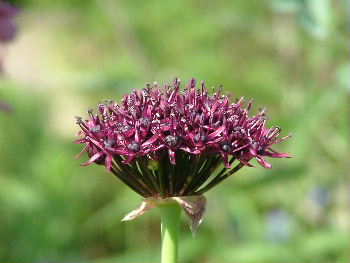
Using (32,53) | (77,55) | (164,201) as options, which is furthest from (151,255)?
(32,53)

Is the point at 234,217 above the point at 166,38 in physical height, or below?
below

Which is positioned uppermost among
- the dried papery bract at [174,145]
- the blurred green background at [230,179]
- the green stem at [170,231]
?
the blurred green background at [230,179]

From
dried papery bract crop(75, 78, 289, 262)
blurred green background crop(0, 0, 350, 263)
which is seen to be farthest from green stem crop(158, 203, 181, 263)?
blurred green background crop(0, 0, 350, 263)

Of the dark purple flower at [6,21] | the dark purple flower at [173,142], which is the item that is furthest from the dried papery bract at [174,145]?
the dark purple flower at [6,21]

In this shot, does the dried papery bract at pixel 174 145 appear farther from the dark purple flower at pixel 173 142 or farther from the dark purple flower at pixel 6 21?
the dark purple flower at pixel 6 21

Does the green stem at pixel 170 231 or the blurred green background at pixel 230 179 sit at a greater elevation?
the blurred green background at pixel 230 179

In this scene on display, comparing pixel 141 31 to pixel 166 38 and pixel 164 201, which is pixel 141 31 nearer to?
pixel 166 38

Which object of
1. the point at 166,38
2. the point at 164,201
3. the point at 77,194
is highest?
the point at 166,38

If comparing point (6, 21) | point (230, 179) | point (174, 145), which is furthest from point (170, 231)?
point (230, 179)
